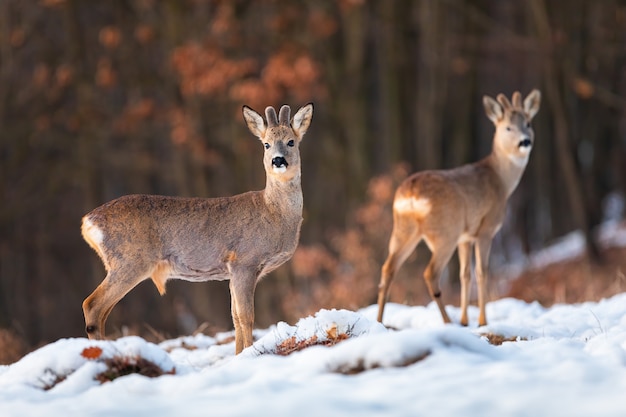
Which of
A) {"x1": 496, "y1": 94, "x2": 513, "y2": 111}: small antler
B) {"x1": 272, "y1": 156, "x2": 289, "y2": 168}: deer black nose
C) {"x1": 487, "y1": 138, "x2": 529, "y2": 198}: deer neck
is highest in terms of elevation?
{"x1": 496, "y1": 94, "x2": 513, "y2": 111}: small antler

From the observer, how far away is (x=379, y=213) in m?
16.8

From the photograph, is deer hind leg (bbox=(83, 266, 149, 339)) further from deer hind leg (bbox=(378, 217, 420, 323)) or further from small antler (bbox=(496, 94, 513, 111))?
small antler (bbox=(496, 94, 513, 111))

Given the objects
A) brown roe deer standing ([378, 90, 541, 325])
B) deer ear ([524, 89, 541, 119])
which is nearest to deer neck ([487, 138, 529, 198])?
brown roe deer standing ([378, 90, 541, 325])

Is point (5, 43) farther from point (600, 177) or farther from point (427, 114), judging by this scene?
point (600, 177)

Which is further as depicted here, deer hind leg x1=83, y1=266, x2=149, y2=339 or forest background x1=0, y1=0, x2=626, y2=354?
forest background x1=0, y1=0, x2=626, y2=354

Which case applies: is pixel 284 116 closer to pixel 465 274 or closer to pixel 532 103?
pixel 465 274

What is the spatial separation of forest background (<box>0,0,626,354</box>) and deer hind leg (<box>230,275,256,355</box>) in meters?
6.78

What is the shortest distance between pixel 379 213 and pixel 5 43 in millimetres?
8825

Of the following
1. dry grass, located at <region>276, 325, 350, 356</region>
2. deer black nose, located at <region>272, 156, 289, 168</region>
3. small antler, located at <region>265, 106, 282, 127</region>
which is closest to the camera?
dry grass, located at <region>276, 325, 350, 356</region>

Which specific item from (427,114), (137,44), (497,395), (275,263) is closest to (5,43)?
(137,44)

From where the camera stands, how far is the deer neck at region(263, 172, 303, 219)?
820 centimetres

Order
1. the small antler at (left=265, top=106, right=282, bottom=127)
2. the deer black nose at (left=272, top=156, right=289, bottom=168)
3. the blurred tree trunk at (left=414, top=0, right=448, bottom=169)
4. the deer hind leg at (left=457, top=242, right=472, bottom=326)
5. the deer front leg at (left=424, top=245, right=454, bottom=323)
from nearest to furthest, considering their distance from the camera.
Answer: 1. the deer black nose at (left=272, top=156, right=289, bottom=168)
2. the small antler at (left=265, top=106, right=282, bottom=127)
3. the deer front leg at (left=424, top=245, right=454, bottom=323)
4. the deer hind leg at (left=457, top=242, right=472, bottom=326)
5. the blurred tree trunk at (left=414, top=0, right=448, bottom=169)

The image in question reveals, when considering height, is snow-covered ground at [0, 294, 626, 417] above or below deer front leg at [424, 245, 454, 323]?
above

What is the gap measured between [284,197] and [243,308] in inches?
37.9
